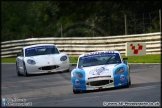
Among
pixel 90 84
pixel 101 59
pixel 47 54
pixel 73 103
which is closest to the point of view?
pixel 73 103

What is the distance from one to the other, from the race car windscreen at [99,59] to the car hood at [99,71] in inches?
18.8

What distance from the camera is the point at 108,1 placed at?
4016 cm

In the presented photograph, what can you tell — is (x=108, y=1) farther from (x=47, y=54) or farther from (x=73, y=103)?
(x=73, y=103)

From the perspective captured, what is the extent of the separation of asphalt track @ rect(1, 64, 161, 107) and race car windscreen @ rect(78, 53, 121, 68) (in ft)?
2.98

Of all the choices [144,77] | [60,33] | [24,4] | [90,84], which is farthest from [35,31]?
[90,84]

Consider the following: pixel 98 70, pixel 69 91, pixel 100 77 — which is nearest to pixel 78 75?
pixel 98 70

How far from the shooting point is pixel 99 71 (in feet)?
50.5

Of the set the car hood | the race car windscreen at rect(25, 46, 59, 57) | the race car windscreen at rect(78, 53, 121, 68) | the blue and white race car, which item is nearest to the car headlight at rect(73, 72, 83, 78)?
the blue and white race car

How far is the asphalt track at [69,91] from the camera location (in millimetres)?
12999

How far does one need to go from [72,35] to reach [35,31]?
686 centimetres

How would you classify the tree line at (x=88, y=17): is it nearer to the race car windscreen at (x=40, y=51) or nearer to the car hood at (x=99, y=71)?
the race car windscreen at (x=40, y=51)

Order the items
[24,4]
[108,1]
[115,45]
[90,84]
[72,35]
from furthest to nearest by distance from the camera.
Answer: [24,4] → [108,1] → [72,35] → [115,45] → [90,84]

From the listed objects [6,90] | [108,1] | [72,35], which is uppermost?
[108,1]

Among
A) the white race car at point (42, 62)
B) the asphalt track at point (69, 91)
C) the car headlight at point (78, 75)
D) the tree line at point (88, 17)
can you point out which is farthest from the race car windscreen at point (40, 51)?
the tree line at point (88, 17)
